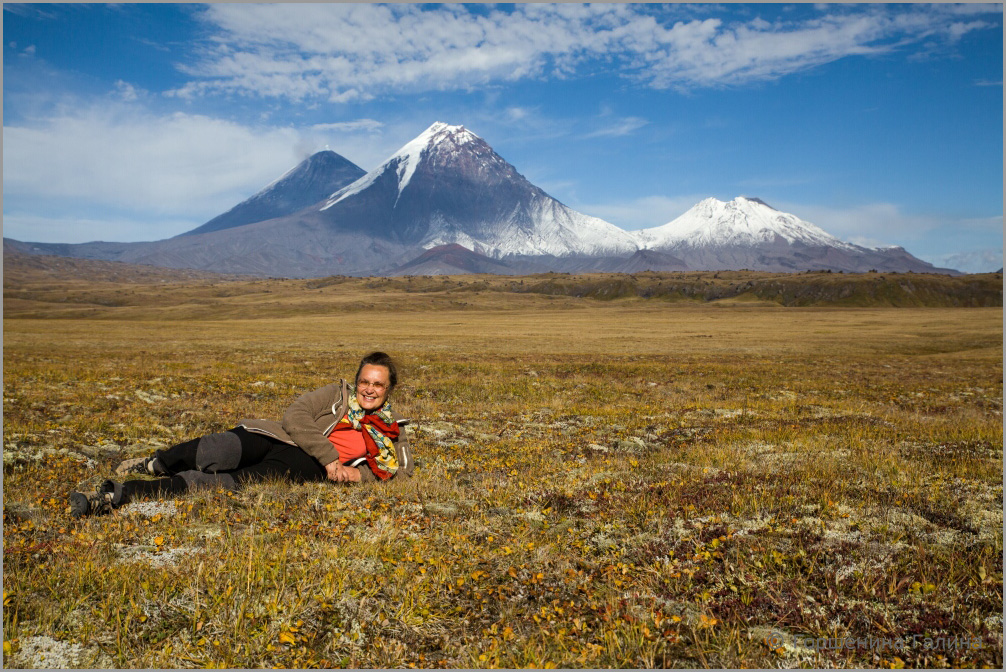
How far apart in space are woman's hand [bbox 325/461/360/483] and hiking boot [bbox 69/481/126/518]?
2.60 meters

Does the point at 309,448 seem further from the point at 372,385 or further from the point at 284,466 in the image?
the point at 372,385

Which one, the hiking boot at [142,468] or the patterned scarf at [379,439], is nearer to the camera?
the hiking boot at [142,468]

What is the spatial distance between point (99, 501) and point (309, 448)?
2592 mm

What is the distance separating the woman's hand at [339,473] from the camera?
8.22 metres

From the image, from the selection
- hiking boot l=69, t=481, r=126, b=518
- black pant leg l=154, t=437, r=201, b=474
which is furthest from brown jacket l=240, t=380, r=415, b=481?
hiking boot l=69, t=481, r=126, b=518

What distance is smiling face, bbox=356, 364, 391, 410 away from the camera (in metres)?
8.44

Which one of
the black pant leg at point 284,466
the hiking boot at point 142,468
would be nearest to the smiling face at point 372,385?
the black pant leg at point 284,466

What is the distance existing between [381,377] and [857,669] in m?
6.60

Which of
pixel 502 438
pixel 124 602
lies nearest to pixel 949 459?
pixel 502 438

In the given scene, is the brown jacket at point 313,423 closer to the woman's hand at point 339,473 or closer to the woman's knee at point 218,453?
the woman's hand at point 339,473

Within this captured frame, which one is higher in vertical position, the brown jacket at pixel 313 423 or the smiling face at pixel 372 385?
the smiling face at pixel 372 385

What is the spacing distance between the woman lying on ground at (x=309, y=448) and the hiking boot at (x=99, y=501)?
1.79 feet

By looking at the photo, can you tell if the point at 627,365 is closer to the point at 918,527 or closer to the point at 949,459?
the point at 949,459

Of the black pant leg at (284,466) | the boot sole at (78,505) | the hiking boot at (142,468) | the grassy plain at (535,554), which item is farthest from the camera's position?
the black pant leg at (284,466)
